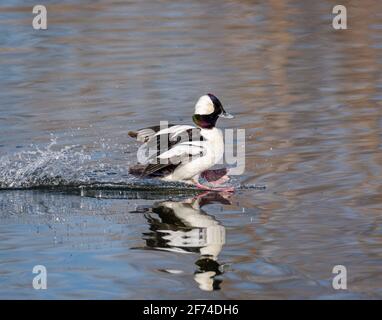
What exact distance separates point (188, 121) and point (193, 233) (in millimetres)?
3381

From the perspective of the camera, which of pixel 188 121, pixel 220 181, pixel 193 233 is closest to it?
pixel 193 233

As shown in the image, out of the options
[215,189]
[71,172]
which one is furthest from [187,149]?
[71,172]

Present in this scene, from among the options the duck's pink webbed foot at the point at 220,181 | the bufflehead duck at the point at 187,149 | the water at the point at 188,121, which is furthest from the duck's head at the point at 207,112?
the water at the point at 188,121

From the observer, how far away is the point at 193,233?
8.01m

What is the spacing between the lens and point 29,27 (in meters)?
16.7

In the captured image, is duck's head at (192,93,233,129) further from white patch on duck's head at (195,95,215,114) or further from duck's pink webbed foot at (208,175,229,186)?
duck's pink webbed foot at (208,175,229,186)

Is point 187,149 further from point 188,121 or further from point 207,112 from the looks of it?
point 188,121

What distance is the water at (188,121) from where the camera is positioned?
716 cm

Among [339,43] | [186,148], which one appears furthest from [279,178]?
[339,43]

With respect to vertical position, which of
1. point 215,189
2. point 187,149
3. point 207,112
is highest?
point 207,112

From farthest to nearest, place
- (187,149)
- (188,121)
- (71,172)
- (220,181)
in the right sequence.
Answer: (188,121)
(71,172)
(220,181)
(187,149)

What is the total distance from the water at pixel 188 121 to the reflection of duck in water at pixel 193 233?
0.05 ft

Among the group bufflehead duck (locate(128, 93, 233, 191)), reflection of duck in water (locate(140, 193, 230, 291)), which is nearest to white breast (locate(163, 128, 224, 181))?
bufflehead duck (locate(128, 93, 233, 191))
